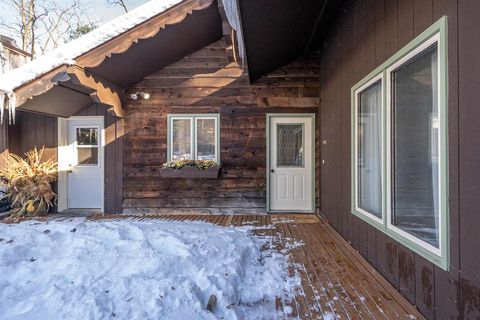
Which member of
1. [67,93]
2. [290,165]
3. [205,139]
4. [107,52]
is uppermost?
[107,52]

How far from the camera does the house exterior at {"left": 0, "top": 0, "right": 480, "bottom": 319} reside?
1771 mm

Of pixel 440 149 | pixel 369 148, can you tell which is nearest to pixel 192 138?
pixel 369 148

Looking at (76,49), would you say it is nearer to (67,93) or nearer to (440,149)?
(67,93)

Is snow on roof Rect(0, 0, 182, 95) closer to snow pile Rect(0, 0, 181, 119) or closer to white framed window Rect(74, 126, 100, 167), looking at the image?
snow pile Rect(0, 0, 181, 119)

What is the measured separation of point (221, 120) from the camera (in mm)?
5727

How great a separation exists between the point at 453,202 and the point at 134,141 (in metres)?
5.19

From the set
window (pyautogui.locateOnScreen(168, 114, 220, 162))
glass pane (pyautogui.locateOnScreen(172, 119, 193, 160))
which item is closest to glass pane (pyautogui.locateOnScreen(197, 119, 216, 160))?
window (pyautogui.locateOnScreen(168, 114, 220, 162))

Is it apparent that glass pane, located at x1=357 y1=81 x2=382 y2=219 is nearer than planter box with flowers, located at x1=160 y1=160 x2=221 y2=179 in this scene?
Yes

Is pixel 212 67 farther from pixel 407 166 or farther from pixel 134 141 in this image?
pixel 407 166

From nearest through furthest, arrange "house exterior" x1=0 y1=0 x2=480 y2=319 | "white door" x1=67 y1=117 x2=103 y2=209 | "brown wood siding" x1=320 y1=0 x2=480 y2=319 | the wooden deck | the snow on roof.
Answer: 1. "brown wood siding" x1=320 y1=0 x2=480 y2=319
2. "house exterior" x1=0 y1=0 x2=480 y2=319
3. the wooden deck
4. the snow on roof
5. "white door" x1=67 y1=117 x2=103 y2=209

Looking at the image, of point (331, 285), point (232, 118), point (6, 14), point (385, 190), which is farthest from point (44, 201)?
point (6, 14)

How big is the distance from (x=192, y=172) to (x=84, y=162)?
229 cm

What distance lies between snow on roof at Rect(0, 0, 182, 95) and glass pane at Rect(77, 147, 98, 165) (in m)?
1.84

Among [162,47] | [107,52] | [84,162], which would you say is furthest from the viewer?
[84,162]
